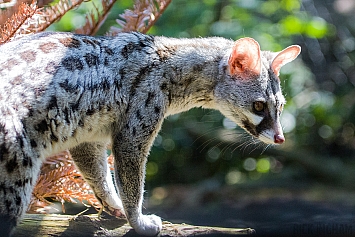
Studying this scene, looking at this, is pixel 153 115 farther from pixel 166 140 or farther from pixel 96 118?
pixel 166 140

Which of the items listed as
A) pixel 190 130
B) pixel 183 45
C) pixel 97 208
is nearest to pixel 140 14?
pixel 183 45

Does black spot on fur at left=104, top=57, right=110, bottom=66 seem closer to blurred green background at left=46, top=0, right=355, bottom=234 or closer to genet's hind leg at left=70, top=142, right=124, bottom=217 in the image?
genet's hind leg at left=70, top=142, right=124, bottom=217

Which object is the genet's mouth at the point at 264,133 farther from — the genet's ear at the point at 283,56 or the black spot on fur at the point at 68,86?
the black spot on fur at the point at 68,86

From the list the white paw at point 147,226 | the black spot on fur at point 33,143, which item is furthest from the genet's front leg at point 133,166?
the black spot on fur at point 33,143

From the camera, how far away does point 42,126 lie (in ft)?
8.65

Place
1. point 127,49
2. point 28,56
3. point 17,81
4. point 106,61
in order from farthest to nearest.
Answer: point 127,49 → point 106,61 → point 28,56 → point 17,81

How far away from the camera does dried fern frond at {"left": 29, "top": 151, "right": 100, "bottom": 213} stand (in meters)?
3.10

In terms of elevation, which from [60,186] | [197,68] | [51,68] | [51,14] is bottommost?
[60,186]

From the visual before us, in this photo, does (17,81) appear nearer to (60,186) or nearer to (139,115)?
(139,115)

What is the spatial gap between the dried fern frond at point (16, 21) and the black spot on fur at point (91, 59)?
0.35m

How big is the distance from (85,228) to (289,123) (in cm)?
438

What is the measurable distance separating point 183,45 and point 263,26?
3.29 metres

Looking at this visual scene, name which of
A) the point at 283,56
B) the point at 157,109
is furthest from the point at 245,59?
the point at 157,109

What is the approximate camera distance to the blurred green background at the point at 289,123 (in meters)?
6.28
